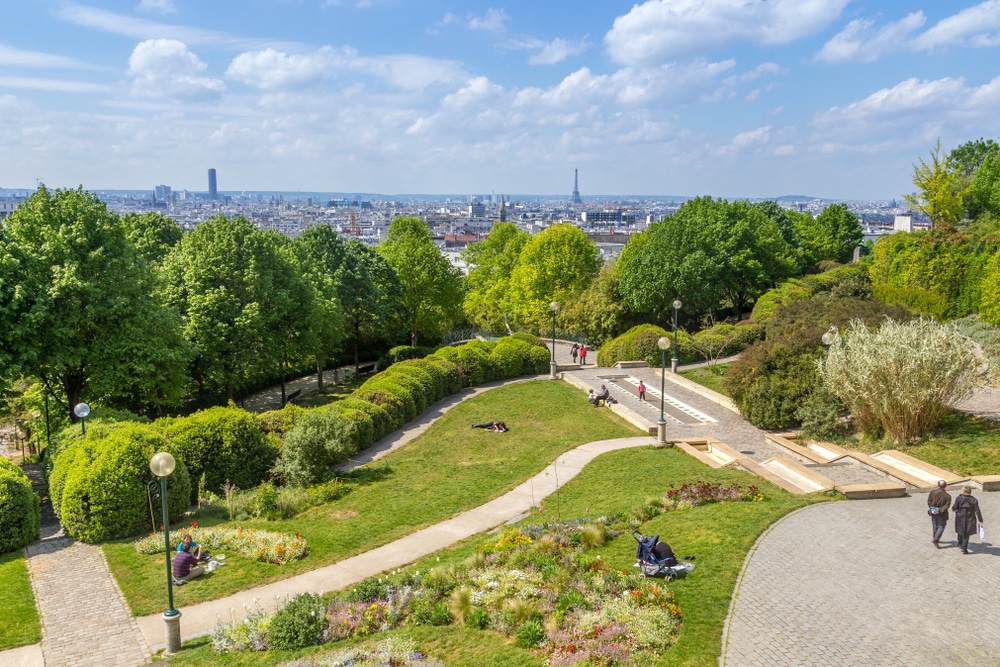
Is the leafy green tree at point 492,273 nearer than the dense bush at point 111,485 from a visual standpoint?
No

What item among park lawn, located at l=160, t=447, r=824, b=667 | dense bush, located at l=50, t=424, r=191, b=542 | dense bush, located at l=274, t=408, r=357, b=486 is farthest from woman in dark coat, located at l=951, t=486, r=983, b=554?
dense bush, located at l=50, t=424, r=191, b=542

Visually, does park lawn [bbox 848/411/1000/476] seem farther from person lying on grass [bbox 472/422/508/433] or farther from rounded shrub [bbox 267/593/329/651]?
rounded shrub [bbox 267/593/329/651]

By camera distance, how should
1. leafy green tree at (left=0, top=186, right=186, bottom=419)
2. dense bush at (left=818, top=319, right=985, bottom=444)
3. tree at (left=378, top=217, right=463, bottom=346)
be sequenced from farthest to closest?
tree at (left=378, top=217, right=463, bottom=346), leafy green tree at (left=0, top=186, right=186, bottom=419), dense bush at (left=818, top=319, right=985, bottom=444)

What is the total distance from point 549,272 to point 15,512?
4014cm

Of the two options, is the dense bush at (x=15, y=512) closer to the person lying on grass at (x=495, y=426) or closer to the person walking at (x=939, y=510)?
the person lying on grass at (x=495, y=426)

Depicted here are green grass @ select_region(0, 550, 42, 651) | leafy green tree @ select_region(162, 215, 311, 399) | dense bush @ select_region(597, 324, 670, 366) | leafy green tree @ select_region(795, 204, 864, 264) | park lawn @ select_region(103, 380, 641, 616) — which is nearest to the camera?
green grass @ select_region(0, 550, 42, 651)

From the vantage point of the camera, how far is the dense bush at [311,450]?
1928cm

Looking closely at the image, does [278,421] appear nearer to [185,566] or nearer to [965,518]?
[185,566]

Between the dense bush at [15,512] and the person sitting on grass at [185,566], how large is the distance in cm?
428

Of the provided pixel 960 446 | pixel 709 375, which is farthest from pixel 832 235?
pixel 960 446

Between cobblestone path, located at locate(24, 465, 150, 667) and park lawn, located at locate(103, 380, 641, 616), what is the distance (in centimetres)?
37

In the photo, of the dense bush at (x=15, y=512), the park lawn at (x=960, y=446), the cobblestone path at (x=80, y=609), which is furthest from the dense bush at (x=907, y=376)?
the dense bush at (x=15, y=512)

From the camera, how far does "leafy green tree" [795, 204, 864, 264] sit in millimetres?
71062

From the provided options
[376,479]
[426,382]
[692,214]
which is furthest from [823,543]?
[692,214]
